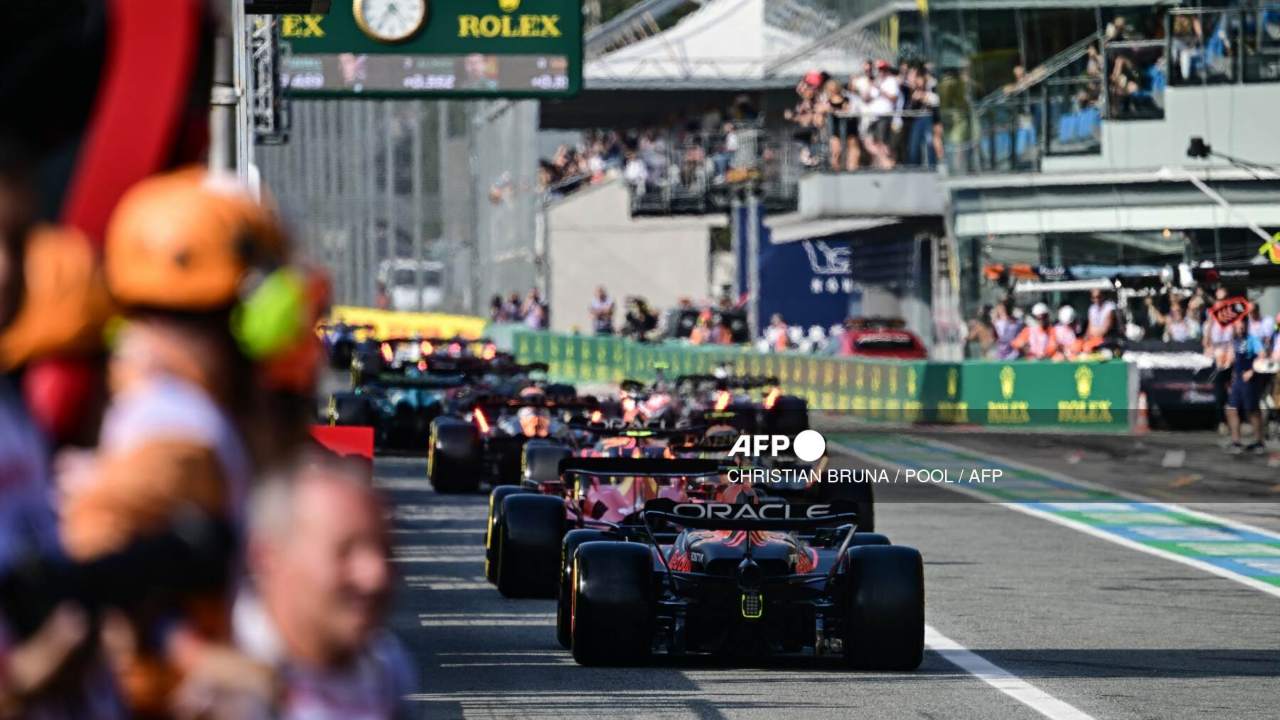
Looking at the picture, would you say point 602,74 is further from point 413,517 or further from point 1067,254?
point 413,517

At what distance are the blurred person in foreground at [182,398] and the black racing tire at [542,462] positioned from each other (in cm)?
1695

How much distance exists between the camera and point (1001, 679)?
44.2 feet

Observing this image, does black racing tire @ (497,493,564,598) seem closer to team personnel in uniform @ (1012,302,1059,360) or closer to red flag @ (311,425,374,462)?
red flag @ (311,425,374,462)

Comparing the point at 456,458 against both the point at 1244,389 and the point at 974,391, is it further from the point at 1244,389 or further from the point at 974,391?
the point at 974,391

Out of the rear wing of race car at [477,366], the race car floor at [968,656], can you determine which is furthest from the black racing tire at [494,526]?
the rear wing of race car at [477,366]

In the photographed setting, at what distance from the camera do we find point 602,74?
220 ft

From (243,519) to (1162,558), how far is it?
1843 centimetres

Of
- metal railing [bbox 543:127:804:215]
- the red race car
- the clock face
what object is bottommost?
the red race car

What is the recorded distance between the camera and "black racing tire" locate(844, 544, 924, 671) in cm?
1358

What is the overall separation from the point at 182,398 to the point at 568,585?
11.1 meters

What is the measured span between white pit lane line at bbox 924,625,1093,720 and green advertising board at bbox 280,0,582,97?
23.0 m

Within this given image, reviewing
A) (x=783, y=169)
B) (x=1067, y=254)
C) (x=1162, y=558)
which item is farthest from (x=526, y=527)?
(x=783, y=169)

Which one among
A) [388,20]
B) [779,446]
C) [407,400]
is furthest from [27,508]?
[388,20]

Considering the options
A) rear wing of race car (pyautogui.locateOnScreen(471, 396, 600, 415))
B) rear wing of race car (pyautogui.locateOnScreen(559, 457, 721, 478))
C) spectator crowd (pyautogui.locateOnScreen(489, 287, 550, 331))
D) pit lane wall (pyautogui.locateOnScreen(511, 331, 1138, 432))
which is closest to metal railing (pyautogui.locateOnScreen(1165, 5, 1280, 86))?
pit lane wall (pyautogui.locateOnScreen(511, 331, 1138, 432))
